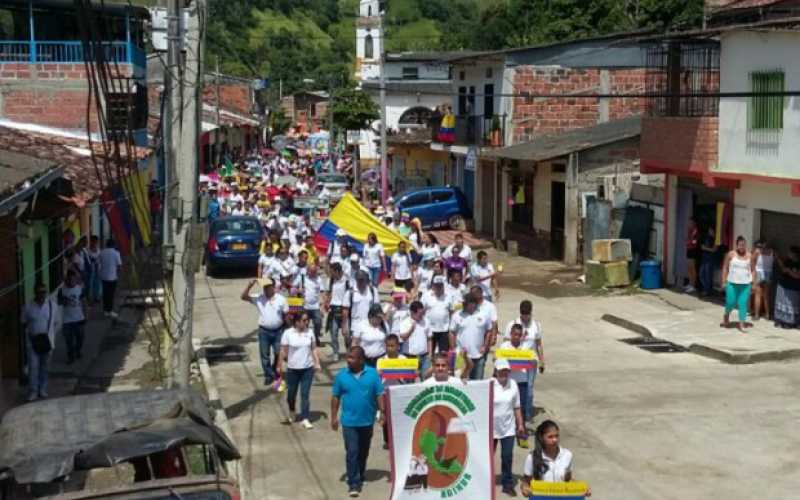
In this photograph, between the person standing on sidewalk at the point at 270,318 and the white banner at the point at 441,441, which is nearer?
the white banner at the point at 441,441

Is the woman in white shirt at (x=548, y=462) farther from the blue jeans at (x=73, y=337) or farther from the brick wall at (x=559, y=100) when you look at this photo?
the brick wall at (x=559, y=100)

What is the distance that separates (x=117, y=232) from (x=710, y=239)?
12021 millimetres

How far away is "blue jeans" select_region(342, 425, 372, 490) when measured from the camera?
12258 mm

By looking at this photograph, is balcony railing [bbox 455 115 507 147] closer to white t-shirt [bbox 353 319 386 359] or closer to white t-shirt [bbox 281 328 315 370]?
white t-shirt [bbox 353 319 386 359]

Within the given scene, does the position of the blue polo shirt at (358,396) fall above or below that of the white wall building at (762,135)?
below

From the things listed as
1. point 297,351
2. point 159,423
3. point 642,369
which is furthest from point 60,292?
point 159,423

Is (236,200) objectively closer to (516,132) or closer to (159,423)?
(516,132)

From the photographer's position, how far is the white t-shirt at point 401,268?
23203 millimetres

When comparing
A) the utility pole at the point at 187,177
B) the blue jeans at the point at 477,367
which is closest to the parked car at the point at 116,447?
the utility pole at the point at 187,177

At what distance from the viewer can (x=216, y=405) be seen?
16312 mm

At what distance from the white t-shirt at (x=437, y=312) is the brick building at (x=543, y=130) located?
15.4m

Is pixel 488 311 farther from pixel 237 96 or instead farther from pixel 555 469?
pixel 237 96

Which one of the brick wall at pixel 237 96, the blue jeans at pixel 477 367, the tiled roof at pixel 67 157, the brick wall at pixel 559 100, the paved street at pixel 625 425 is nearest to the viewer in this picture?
the paved street at pixel 625 425

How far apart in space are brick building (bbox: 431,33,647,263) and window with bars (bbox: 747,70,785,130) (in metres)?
8.55
